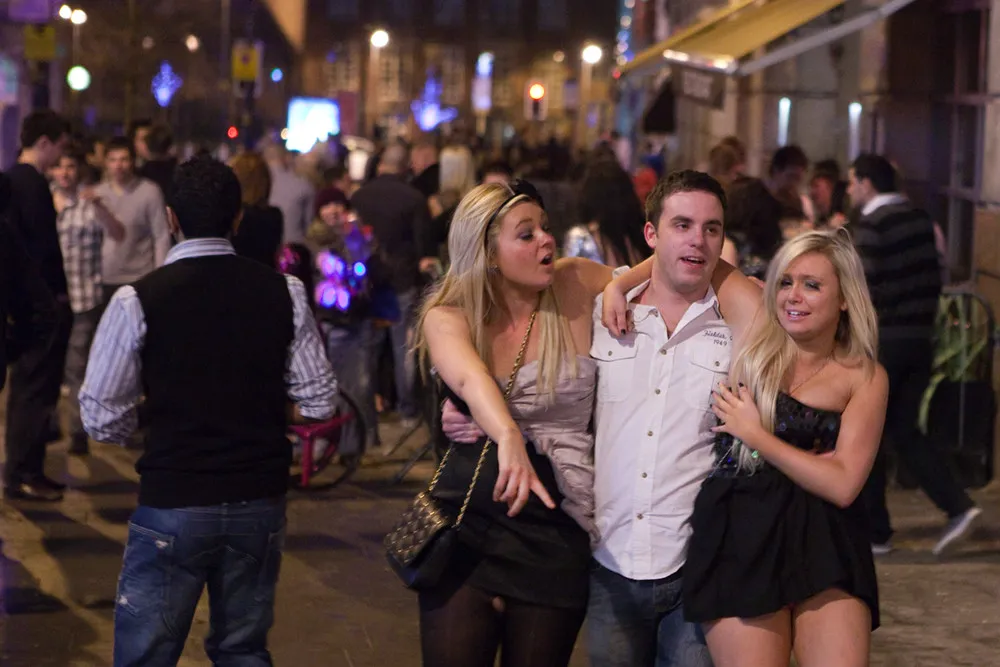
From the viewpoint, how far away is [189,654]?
21.4 ft

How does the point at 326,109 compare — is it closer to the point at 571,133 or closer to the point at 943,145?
the point at 943,145

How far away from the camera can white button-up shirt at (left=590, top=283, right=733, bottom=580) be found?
3.92 metres

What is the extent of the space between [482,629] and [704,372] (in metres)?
0.81

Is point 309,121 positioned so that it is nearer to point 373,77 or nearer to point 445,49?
point 373,77

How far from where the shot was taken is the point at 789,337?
397cm

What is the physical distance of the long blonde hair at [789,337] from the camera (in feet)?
12.9

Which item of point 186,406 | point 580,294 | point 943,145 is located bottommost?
point 186,406

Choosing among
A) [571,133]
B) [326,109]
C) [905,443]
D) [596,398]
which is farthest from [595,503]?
[571,133]

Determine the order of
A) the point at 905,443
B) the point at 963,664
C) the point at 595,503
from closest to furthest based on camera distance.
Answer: the point at 595,503 < the point at 963,664 < the point at 905,443

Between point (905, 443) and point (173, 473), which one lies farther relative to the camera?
point (905, 443)

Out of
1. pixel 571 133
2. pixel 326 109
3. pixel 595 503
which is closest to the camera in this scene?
pixel 595 503

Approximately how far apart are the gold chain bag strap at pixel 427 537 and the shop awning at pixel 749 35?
7574 mm

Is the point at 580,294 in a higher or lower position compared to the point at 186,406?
higher

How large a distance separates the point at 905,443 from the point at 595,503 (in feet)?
15.3
